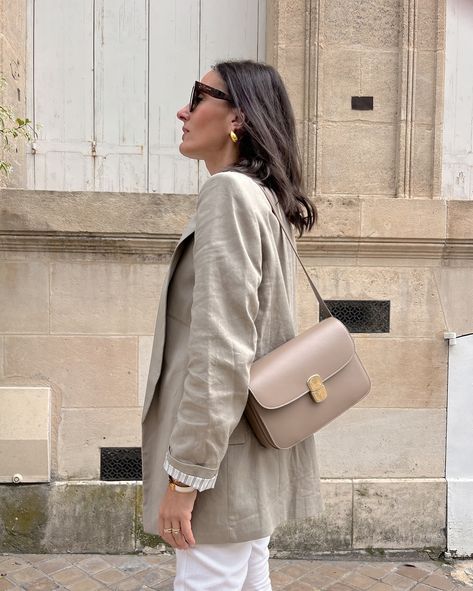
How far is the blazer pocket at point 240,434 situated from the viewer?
A: 1360mm

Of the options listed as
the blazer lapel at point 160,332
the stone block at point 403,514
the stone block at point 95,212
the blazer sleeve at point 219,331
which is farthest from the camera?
the stone block at point 403,514

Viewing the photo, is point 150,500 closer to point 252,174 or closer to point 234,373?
point 234,373

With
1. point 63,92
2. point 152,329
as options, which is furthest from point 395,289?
point 63,92

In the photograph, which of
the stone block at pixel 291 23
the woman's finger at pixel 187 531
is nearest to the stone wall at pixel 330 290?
the stone block at pixel 291 23

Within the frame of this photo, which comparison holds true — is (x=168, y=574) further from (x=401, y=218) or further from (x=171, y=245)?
(x=401, y=218)

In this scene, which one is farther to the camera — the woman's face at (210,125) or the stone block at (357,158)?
the stone block at (357,158)

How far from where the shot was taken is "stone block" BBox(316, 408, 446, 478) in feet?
10.2

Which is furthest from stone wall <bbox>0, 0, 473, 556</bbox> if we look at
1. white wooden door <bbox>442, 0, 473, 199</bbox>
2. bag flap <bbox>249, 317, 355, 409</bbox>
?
bag flap <bbox>249, 317, 355, 409</bbox>

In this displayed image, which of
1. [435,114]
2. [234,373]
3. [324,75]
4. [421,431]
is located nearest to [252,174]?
[234,373]

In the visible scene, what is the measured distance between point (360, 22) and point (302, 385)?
2444 millimetres

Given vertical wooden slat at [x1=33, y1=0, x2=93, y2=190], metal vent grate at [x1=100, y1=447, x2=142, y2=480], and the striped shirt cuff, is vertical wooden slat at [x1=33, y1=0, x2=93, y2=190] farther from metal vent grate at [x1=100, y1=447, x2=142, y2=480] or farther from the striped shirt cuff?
the striped shirt cuff

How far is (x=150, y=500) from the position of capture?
145 centimetres

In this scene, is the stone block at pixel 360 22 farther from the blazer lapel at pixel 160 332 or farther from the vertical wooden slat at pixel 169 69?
the blazer lapel at pixel 160 332

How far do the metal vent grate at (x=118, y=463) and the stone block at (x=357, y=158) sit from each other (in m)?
1.89
